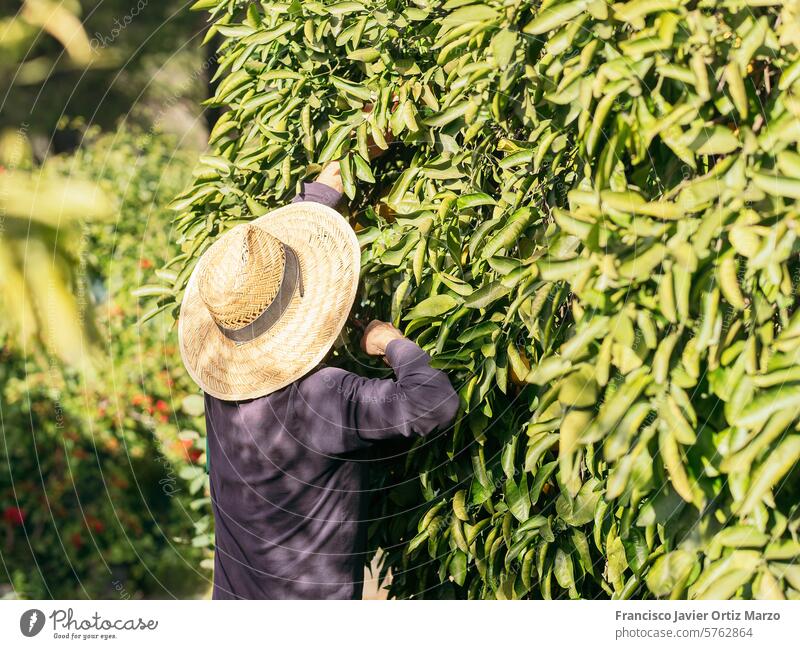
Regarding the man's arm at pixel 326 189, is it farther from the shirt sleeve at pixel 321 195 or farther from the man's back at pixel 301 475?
the man's back at pixel 301 475

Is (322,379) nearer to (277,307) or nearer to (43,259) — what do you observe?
(277,307)

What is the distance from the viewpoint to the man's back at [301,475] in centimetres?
186

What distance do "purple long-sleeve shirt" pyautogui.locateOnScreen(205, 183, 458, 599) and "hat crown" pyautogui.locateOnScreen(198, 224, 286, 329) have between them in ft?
0.64

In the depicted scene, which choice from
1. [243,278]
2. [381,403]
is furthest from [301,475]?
[243,278]

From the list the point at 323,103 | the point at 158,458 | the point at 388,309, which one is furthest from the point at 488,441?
the point at 158,458

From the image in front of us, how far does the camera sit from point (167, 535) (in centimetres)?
392

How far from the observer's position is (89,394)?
3949 mm

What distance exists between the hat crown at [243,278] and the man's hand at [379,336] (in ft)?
0.74

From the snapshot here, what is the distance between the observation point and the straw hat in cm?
189

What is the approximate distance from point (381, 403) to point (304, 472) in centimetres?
30

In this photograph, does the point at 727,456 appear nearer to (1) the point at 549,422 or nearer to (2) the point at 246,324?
(1) the point at 549,422
